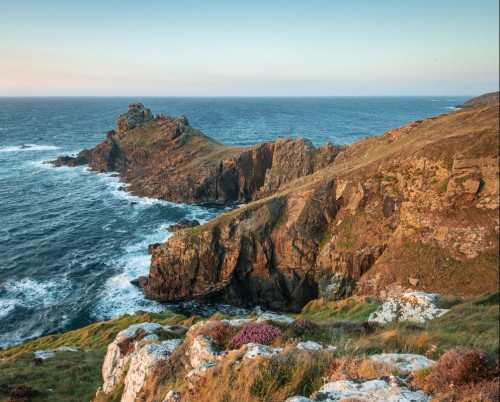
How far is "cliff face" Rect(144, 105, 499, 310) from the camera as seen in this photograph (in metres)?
24.3

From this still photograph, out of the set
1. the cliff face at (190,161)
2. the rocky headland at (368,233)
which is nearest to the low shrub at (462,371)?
the rocky headland at (368,233)

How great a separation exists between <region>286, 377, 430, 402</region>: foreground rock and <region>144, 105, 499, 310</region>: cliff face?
18765 mm

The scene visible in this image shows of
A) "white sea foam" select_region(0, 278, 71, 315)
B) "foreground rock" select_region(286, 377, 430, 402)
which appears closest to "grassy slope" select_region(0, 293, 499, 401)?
"foreground rock" select_region(286, 377, 430, 402)

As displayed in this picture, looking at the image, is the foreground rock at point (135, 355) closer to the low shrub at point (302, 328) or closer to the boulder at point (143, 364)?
the boulder at point (143, 364)

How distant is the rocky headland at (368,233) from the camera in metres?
24.3

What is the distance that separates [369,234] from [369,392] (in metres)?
28.4

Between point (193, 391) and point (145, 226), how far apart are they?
52129mm

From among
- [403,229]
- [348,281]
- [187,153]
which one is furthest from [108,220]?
[403,229]

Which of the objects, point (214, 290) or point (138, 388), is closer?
point (138, 388)

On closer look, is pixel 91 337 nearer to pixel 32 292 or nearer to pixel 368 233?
pixel 32 292

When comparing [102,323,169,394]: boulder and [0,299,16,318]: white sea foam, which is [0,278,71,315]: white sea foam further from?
[102,323,169,394]: boulder

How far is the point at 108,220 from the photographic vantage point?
6131 cm

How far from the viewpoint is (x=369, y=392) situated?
295 inches

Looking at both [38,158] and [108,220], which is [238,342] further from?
[38,158]
